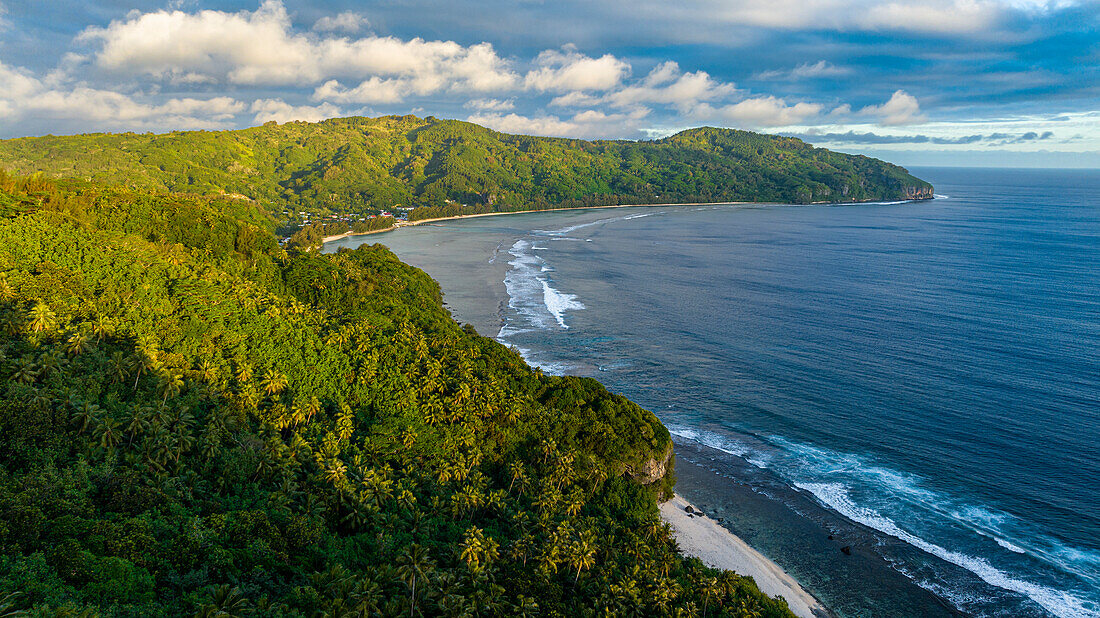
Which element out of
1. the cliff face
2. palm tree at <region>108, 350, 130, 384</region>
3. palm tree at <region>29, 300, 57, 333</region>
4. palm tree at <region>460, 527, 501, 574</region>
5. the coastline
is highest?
palm tree at <region>29, 300, 57, 333</region>

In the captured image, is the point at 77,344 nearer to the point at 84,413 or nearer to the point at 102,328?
the point at 102,328

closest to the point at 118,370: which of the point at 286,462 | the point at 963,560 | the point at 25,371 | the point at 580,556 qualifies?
the point at 25,371

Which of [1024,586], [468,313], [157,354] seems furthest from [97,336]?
[1024,586]

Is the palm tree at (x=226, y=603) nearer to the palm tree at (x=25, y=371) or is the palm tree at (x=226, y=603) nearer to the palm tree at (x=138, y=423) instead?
the palm tree at (x=138, y=423)

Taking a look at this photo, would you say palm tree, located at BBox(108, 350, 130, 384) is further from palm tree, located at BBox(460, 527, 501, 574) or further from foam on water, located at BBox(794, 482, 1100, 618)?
foam on water, located at BBox(794, 482, 1100, 618)

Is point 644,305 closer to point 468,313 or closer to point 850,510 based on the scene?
point 468,313

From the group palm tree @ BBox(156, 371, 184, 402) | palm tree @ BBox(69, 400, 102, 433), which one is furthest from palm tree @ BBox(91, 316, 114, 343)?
palm tree @ BBox(69, 400, 102, 433)
